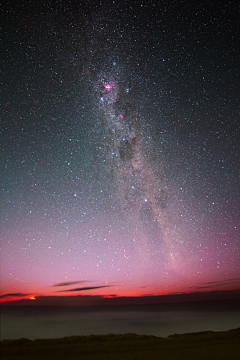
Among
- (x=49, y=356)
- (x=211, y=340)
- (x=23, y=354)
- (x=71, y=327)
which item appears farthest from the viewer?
(x=211, y=340)

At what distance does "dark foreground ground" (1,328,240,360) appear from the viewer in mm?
5123

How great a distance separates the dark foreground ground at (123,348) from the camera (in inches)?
202

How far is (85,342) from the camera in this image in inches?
268

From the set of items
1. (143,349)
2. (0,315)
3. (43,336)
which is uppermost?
(0,315)

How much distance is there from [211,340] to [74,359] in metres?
5.04

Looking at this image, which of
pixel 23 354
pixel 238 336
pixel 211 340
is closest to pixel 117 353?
pixel 23 354

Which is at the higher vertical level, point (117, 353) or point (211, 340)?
point (117, 353)

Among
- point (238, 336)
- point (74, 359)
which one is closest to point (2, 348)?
point (74, 359)

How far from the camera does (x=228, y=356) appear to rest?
636cm

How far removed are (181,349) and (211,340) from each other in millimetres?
2059

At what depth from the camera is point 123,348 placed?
6.60 meters

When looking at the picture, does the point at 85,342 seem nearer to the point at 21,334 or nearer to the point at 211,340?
the point at 21,334

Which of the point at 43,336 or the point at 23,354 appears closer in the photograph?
the point at 23,354

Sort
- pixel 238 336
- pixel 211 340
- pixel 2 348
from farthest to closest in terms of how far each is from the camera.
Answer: pixel 238 336 → pixel 211 340 → pixel 2 348
